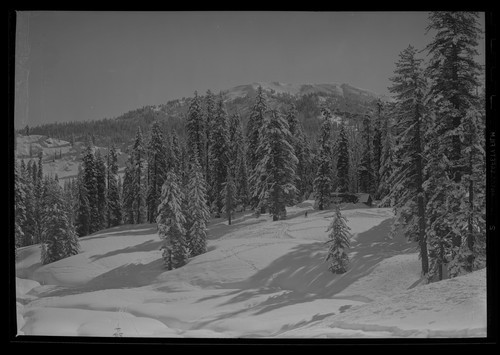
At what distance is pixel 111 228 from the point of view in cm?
768

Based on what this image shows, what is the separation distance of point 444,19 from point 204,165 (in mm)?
4887

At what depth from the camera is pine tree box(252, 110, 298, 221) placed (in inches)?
305

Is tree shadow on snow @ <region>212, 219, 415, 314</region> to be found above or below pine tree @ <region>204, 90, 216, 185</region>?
below

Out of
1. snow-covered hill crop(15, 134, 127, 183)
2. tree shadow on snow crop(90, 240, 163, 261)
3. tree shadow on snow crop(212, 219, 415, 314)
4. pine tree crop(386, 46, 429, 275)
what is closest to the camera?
snow-covered hill crop(15, 134, 127, 183)

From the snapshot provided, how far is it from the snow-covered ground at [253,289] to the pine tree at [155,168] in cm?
39

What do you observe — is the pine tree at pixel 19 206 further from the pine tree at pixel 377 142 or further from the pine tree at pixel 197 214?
the pine tree at pixel 377 142

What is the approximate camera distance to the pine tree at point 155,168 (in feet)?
25.0

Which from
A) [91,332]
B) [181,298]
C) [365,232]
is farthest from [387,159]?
[91,332]

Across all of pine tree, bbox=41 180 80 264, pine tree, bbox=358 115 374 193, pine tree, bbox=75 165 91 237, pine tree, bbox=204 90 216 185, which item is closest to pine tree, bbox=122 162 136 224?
pine tree, bbox=75 165 91 237

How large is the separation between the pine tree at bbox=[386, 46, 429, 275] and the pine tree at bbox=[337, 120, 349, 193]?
0.82 meters

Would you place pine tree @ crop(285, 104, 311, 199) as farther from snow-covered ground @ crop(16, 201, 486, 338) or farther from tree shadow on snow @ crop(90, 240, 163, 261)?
tree shadow on snow @ crop(90, 240, 163, 261)

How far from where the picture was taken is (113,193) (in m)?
7.80

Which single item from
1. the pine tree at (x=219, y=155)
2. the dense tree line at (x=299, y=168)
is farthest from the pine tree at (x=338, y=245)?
the pine tree at (x=219, y=155)

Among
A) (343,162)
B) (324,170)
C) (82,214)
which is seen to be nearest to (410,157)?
(343,162)
